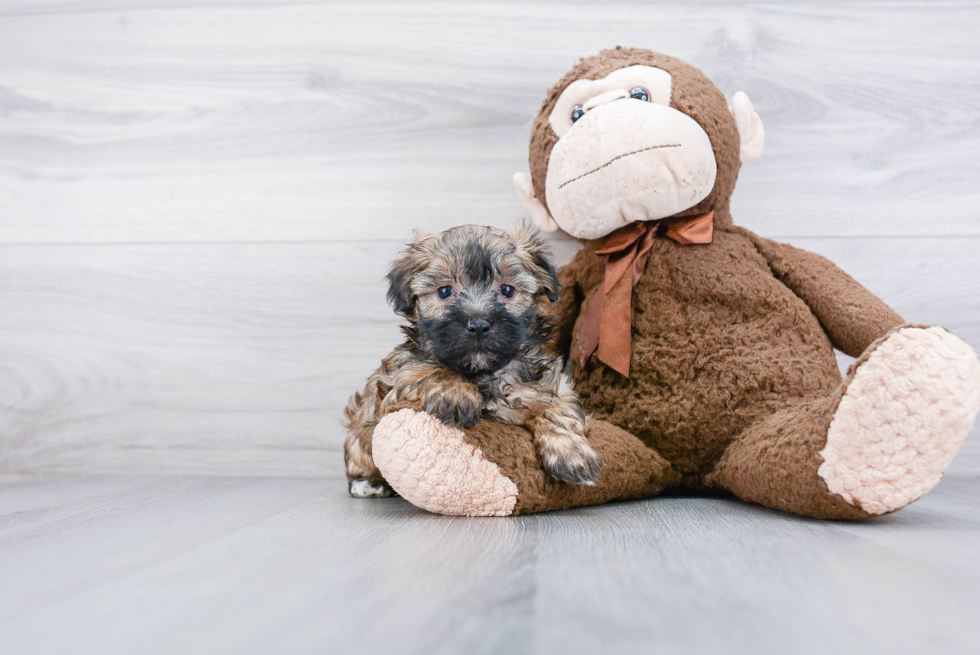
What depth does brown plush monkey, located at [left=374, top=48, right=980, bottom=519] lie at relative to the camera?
1216mm

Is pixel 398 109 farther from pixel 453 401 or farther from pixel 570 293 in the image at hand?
pixel 453 401

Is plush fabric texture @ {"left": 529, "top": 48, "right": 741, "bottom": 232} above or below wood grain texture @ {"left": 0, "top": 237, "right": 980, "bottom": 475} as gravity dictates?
above

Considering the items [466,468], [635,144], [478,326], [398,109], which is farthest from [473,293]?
[398,109]

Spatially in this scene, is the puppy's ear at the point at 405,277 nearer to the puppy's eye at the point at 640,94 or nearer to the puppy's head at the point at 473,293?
the puppy's head at the point at 473,293

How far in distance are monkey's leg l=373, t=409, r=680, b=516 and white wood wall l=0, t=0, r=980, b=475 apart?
2.63 ft

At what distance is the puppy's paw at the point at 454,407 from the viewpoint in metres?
1.20

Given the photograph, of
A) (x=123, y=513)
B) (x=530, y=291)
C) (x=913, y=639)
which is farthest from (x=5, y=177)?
(x=913, y=639)

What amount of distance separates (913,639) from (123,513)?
143 centimetres

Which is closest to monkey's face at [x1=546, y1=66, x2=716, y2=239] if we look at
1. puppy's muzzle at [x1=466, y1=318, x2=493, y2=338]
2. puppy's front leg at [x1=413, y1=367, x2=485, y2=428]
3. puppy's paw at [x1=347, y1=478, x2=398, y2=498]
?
puppy's muzzle at [x1=466, y1=318, x2=493, y2=338]

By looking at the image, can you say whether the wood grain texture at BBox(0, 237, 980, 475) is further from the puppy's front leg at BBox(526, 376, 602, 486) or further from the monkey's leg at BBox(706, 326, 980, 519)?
the monkey's leg at BBox(706, 326, 980, 519)

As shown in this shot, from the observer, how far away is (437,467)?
119 cm

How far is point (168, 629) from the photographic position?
2.46 feet

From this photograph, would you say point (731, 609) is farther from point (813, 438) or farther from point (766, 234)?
point (766, 234)

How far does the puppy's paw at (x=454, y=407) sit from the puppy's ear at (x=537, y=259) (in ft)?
1.13
